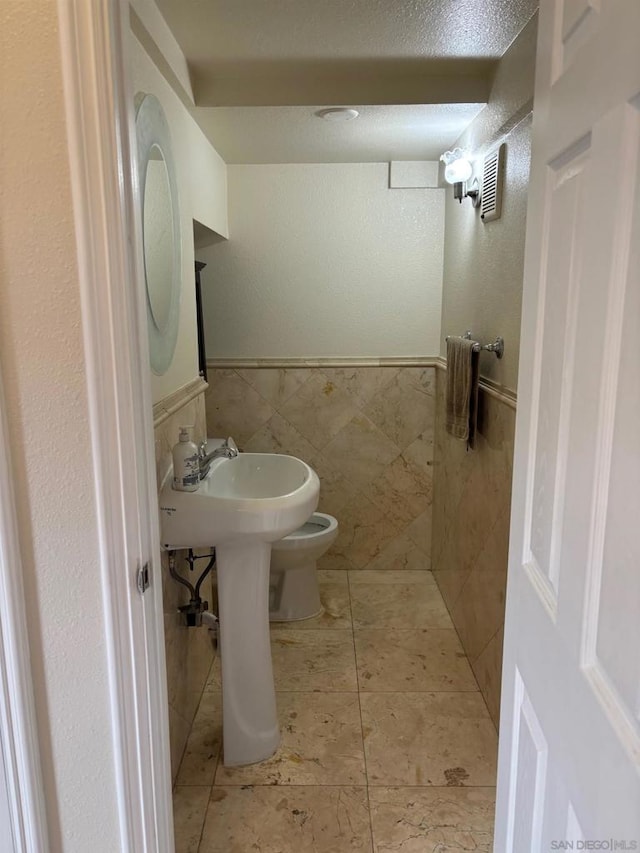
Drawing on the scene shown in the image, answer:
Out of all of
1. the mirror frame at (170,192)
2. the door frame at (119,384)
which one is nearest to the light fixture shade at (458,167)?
the mirror frame at (170,192)

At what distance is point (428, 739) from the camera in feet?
6.71

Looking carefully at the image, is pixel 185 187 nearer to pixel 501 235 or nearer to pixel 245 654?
pixel 501 235

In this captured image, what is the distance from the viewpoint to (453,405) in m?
2.45

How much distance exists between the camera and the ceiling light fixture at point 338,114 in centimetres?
218

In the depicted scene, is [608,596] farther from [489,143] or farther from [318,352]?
[318,352]

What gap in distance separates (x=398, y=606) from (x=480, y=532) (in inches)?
32.0

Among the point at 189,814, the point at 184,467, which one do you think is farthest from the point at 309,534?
the point at 189,814

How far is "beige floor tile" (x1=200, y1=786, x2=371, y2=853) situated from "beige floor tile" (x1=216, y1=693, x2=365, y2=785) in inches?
1.6

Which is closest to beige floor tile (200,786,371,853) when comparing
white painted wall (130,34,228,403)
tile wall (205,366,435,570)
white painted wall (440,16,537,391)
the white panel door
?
the white panel door

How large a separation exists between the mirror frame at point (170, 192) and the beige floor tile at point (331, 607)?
4.82 feet

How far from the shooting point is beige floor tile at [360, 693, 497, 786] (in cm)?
189

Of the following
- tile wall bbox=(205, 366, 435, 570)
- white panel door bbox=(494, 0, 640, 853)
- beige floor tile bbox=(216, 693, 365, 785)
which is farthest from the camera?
tile wall bbox=(205, 366, 435, 570)

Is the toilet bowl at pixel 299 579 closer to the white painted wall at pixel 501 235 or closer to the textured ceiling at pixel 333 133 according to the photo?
the white painted wall at pixel 501 235

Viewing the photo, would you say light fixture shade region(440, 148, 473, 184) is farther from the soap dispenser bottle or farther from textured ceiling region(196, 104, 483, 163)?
the soap dispenser bottle
